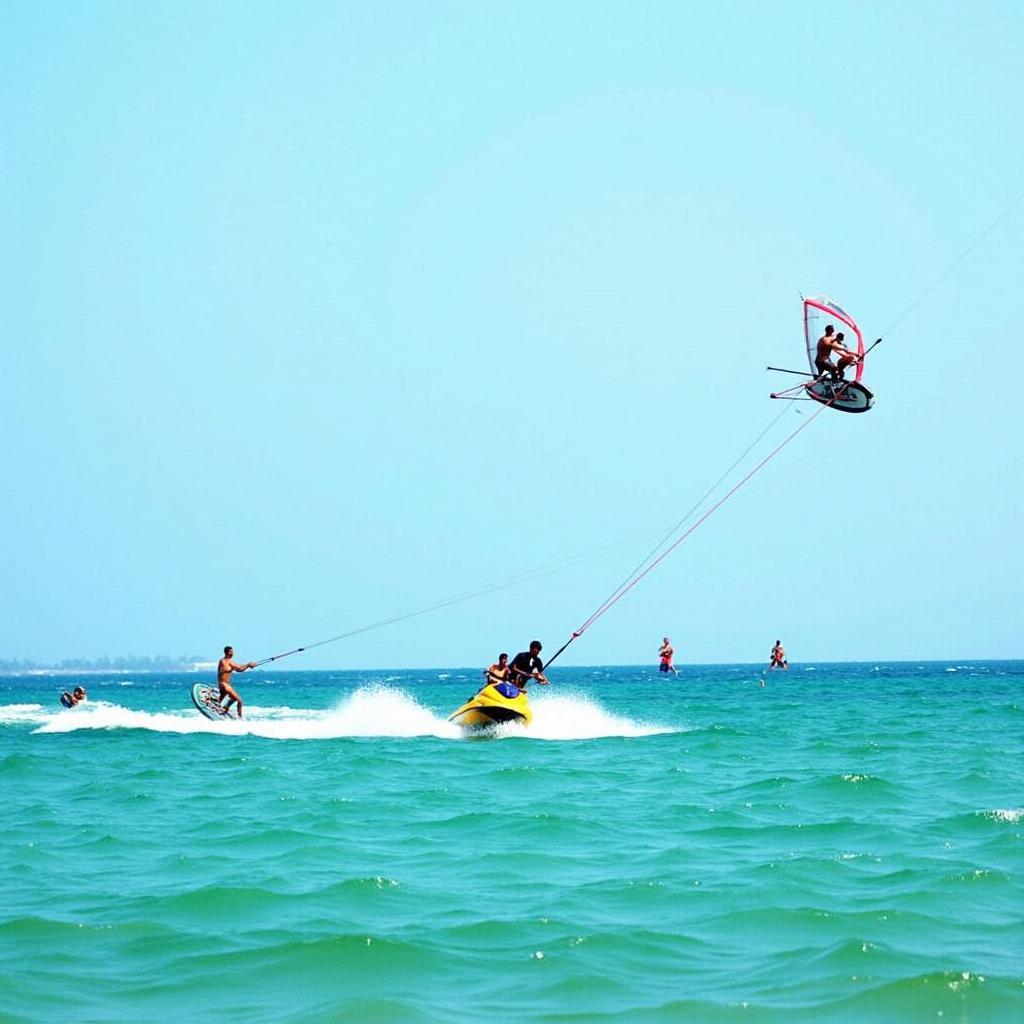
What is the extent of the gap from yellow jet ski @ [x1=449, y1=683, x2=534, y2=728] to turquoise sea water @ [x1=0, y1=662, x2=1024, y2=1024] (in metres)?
3.00

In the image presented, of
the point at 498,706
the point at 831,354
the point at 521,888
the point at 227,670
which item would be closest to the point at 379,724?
the point at 227,670

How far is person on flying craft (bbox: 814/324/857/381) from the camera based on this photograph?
21172 millimetres

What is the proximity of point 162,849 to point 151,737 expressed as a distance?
55.1 ft

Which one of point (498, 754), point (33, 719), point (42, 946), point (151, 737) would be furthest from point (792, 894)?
point (33, 719)

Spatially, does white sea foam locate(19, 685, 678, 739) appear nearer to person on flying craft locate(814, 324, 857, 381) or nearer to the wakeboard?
the wakeboard

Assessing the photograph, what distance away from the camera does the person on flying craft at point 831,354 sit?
21.2 meters

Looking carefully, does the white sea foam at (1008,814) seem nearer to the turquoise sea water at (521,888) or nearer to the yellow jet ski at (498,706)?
the turquoise sea water at (521,888)

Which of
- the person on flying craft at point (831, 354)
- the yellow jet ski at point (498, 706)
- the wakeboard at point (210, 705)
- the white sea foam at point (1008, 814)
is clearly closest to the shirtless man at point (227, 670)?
the wakeboard at point (210, 705)

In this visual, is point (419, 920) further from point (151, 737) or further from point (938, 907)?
point (151, 737)

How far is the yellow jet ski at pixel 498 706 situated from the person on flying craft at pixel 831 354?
31.2 feet

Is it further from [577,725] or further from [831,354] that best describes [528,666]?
[831,354]

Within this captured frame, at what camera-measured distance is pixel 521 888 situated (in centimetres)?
1231

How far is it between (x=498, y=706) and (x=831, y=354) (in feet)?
33.1

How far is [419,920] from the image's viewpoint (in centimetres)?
1118
